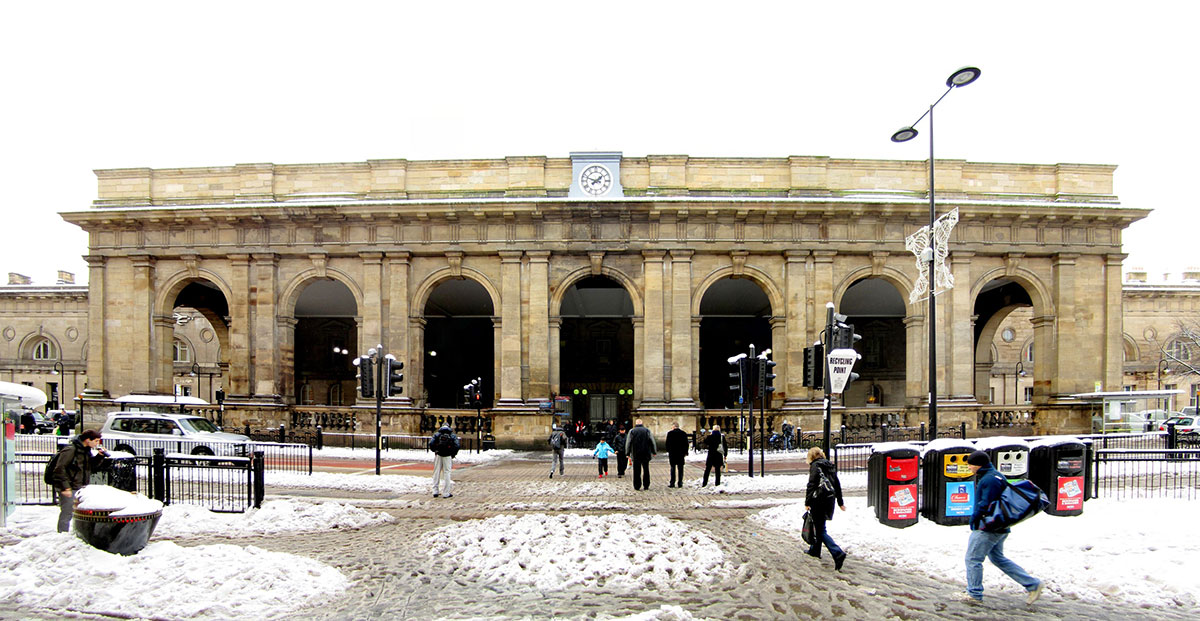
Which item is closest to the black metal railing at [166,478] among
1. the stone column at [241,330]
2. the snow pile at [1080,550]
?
the snow pile at [1080,550]

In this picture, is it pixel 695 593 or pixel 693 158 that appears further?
pixel 693 158

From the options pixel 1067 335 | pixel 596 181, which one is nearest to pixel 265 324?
pixel 596 181

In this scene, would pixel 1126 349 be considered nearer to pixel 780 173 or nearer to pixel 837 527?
pixel 780 173

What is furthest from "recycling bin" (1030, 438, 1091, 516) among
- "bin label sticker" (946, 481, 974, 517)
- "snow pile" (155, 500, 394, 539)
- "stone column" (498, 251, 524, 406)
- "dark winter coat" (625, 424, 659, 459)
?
"stone column" (498, 251, 524, 406)

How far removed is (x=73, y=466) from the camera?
8.81 metres

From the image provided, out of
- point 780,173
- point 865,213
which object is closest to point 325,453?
point 780,173

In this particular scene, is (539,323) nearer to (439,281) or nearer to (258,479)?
(439,281)

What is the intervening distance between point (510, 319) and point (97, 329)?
728 inches

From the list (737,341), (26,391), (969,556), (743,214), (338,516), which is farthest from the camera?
(737,341)

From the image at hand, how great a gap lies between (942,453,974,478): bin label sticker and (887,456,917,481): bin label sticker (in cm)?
41

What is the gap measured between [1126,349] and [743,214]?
129 ft

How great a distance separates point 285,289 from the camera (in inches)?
1142

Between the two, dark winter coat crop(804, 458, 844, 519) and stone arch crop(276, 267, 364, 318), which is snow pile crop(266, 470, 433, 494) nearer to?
dark winter coat crop(804, 458, 844, 519)

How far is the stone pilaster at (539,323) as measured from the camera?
28047 mm
